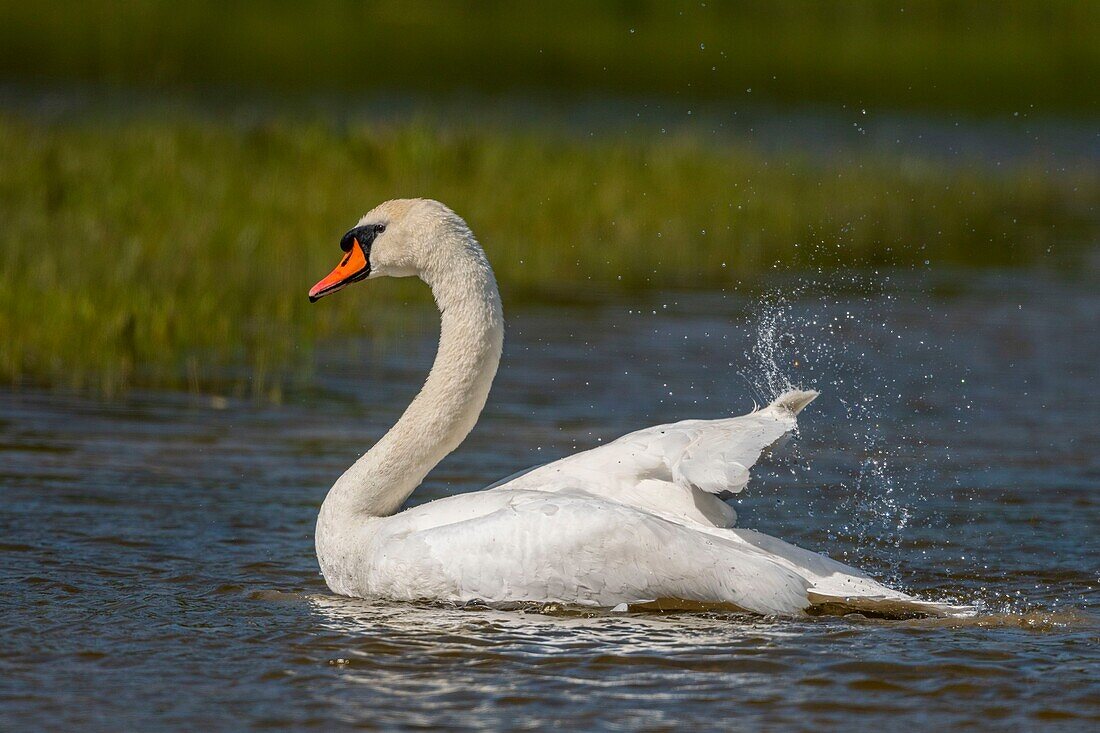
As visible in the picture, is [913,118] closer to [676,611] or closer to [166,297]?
[166,297]

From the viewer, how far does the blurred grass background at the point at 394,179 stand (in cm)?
1209

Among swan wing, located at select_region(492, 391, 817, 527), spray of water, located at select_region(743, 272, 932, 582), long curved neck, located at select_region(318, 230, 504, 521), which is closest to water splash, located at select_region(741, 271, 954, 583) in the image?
spray of water, located at select_region(743, 272, 932, 582)

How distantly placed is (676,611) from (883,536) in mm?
2040

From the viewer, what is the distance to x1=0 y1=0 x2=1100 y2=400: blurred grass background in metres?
12.1

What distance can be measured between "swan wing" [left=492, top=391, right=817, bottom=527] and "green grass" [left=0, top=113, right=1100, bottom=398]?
4.14m

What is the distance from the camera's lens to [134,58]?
29.5m

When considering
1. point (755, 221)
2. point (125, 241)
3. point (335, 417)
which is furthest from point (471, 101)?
point (335, 417)

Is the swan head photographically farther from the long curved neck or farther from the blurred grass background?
the blurred grass background

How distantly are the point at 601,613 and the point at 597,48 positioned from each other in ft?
102

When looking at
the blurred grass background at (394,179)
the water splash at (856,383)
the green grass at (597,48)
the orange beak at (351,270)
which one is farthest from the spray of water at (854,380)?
the green grass at (597,48)

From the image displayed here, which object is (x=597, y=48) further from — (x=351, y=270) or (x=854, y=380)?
(x=351, y=270)

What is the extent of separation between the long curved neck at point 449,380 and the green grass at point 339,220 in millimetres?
3636

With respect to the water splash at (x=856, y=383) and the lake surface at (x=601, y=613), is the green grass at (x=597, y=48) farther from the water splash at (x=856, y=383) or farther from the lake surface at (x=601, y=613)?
the lake surface at (x=601, y=613)

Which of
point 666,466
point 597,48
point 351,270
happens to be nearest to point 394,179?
point 351,270
